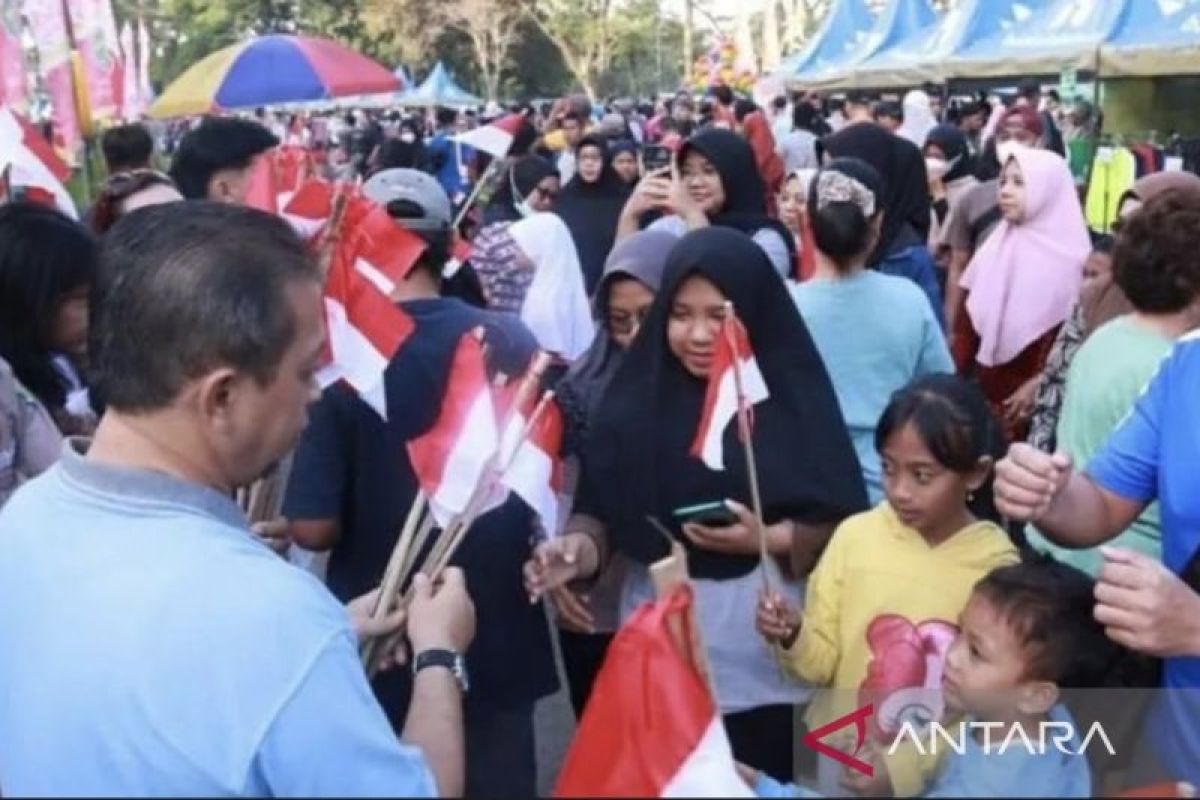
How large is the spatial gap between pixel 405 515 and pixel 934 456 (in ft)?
3.26

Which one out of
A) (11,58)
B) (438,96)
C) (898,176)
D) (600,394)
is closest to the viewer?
(600,394)

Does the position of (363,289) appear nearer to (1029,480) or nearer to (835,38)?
(1029,480)

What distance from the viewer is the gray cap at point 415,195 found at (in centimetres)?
298

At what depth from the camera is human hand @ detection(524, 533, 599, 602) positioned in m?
2.59

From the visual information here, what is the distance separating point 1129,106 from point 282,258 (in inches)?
495

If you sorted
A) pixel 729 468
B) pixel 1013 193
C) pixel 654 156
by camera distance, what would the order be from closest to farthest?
pixel 729 468 < pixel 1013 193 < pixel 654 156

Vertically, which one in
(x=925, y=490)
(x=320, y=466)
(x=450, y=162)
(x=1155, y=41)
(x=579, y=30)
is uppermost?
(x=1155, y=41)

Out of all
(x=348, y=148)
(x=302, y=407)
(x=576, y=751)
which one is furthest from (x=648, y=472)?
(x=348, y=148)

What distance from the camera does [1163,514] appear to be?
2.10 metres

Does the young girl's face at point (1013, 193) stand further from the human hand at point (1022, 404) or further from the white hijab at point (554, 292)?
the white hijab at point (554, 292)

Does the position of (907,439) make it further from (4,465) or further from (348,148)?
(348,148)

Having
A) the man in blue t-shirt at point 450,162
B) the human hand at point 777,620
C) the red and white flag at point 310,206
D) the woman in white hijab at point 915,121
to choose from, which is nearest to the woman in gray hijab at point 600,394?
the human hand at point 777,620

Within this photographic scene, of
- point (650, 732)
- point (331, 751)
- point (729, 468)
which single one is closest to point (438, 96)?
point (729, 468)

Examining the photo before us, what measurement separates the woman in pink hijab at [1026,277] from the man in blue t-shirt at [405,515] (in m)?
2.58
